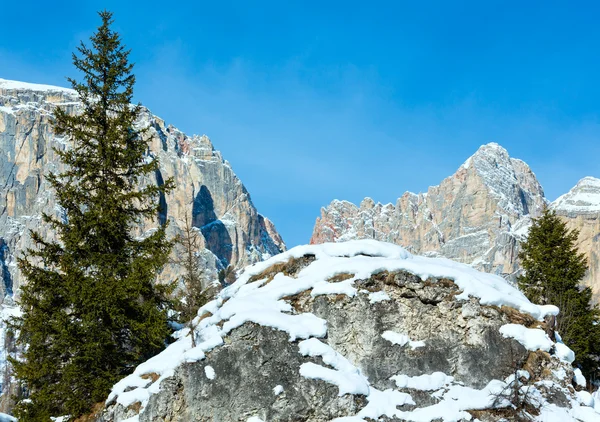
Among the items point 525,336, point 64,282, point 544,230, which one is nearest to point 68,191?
point 64,282

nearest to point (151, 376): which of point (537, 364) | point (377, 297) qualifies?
point (377, 297)

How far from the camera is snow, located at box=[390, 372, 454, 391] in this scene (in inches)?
567

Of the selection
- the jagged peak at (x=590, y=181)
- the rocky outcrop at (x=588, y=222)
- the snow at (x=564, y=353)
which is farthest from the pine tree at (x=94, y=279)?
the jagged peak at (x=590, y=181)

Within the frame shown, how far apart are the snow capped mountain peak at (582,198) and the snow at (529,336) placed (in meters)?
169

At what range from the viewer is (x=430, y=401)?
46.6ft

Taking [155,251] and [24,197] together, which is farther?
[24,197]

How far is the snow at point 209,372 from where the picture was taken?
1441 centimetres

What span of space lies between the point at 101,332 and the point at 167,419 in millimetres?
4145

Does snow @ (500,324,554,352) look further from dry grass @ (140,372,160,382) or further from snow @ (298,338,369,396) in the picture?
dry grass @ (140,372,160,382)

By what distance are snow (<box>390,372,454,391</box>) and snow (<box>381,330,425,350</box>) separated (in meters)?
0.81

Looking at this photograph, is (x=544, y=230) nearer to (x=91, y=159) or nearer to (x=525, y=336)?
(x=525, y=336)

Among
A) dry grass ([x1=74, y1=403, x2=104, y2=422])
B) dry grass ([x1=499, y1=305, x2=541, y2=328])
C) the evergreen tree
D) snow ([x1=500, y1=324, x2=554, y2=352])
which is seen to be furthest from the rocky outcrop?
dry grass ([x1=74, y1=403, x2=104, y2=422])

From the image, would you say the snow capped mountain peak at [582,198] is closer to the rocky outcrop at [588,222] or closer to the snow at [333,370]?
the rocky outcrop at [588,222]

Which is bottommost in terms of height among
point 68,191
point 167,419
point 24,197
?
point 167,419
